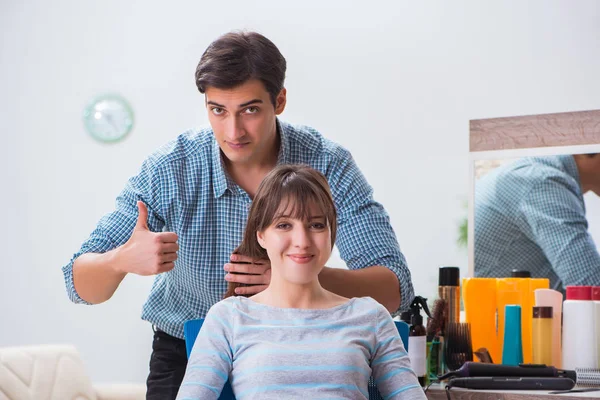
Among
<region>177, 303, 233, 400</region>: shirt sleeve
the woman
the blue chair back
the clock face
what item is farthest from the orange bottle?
the clock face

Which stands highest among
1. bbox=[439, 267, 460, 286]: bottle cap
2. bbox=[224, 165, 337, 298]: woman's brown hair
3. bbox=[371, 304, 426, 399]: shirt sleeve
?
bbox=[224, 165, 337, 298]: woman's brown hair

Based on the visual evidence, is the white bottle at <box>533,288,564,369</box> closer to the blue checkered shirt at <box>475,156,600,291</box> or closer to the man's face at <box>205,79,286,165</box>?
the blue checkered shirt at <box>475,156,600,291</box>

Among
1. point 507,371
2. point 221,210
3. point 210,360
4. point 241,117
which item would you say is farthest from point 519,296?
point 210,360

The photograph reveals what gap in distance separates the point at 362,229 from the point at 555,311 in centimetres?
77

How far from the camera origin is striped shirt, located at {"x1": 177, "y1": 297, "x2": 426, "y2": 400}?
4.15 ft

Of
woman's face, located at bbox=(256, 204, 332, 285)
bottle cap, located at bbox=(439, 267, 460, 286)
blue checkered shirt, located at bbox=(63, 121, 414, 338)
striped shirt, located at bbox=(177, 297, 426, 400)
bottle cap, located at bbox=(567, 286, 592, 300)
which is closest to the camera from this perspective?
striped shirt, located at bbox=(177, 297, 426, 400)

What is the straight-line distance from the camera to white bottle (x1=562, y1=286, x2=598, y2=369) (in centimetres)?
204

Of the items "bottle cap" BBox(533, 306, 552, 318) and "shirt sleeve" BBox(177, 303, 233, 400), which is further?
"bottle cap" BBox(533, 306, 552, 318)

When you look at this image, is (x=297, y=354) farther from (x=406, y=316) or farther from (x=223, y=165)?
(x=406, y=316)

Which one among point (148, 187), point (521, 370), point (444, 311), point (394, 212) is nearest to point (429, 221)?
point (394, 212)

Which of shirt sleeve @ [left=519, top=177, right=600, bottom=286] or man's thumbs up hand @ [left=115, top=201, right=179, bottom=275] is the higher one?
shirt sleeve @ [left=519, top=177, right=600, bottom=286]

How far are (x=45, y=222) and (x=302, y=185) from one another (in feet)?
9.19

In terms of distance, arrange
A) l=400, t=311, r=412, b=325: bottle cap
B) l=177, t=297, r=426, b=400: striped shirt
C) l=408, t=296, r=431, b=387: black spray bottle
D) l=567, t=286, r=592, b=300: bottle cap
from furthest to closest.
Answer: l=567, t=286, r=592, b=300: bottle cap
l=400, t=311, r=412, b=325: bottle cap
l=408, t=296, r=431, b=387: black spray bottle
l=177, t=297, r=426, b=400: striped shirt

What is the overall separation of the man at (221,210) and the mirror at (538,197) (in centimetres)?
94
